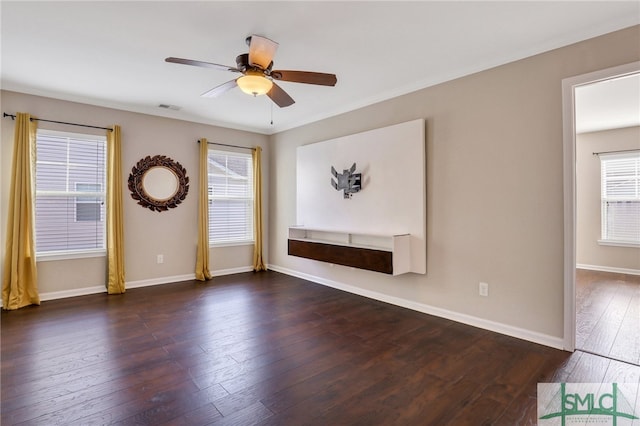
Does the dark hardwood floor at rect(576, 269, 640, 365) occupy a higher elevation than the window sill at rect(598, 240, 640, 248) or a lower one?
lower

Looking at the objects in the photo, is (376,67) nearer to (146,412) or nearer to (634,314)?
(146,412)

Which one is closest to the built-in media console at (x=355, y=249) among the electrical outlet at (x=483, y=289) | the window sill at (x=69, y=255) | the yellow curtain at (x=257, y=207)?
the electrical outlet at (x=483, y=289)

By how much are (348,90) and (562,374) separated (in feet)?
11.4

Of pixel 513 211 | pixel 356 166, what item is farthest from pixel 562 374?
pixel 356 166

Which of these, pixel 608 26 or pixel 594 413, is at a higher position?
pixel 608 26

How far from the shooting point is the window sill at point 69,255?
13.5 feet

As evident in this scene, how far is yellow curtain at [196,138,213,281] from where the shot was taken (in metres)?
5.25

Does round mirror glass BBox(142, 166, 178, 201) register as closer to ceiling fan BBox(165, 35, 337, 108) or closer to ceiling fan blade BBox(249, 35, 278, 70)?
ceiling fan BBox(165, 35, 337, 108)

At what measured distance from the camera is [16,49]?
2969 mm

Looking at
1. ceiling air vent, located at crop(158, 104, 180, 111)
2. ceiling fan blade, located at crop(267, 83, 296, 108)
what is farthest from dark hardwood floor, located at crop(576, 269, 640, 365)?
ceiling air vent, located at crop(158, 104, 180, 111)

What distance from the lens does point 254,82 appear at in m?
2.61

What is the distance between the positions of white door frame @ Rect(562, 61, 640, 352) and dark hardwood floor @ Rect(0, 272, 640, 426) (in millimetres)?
261

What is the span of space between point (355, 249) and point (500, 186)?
1.71 metres

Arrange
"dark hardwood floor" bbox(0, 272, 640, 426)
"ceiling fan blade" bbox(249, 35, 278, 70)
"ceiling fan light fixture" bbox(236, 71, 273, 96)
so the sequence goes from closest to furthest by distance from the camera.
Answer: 1. "dark hardwood floor" bbox(0, 272, 640, 426)
2. "ceiling fan blade" bbox(249, 35, 278, 70)
3. "ceiling fan light fixture" bbox(236, 71, 273, 96)
